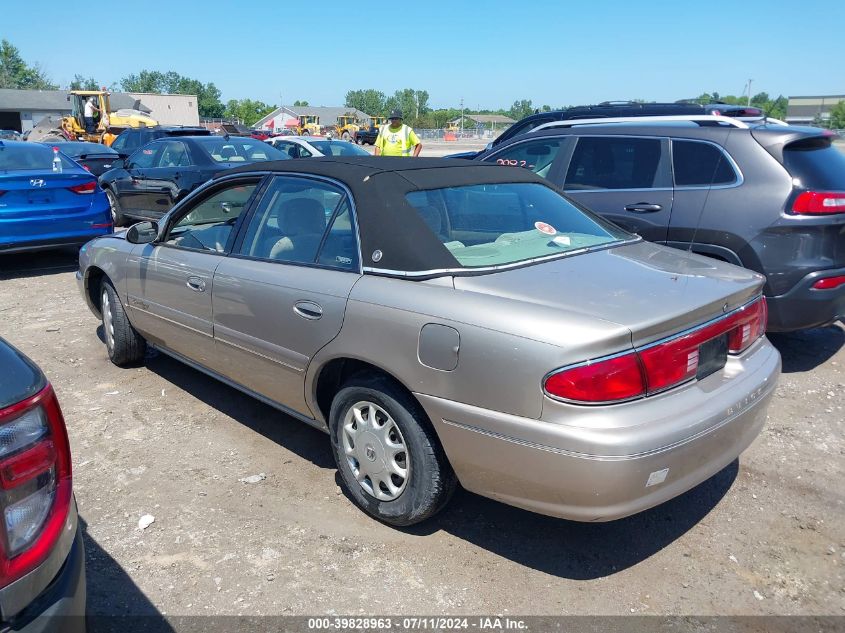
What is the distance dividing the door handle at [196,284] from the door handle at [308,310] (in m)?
0.95

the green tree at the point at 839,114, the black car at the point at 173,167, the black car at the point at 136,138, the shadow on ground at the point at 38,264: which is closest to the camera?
the shadow on ground at the point at 38,264

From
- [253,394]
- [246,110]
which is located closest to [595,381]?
[253,394]

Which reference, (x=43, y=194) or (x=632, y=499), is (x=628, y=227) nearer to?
(x=632, y=499)

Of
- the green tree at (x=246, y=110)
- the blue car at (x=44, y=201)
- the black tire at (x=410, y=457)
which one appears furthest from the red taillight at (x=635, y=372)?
the green tree at (x=246, y=110)

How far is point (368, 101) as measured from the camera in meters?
149

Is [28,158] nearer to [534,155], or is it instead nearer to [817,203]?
[534,155]

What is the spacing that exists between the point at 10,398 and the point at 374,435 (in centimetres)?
168

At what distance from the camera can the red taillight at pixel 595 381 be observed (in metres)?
2.44

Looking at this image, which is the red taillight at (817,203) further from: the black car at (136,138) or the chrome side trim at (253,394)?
the black car at (136,138)

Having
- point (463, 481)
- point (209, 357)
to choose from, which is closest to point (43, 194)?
point (209, 357)

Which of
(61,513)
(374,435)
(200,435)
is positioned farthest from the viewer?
(200,435)

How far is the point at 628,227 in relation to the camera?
5469 millimetres

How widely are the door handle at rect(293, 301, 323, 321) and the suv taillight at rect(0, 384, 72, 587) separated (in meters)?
1.48

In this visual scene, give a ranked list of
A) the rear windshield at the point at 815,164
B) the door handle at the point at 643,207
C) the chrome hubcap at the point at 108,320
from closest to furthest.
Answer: the rear windshield at the point at 815,164, the chrome hubcap at the point at 108,320, the door handle at the point at 643,207
